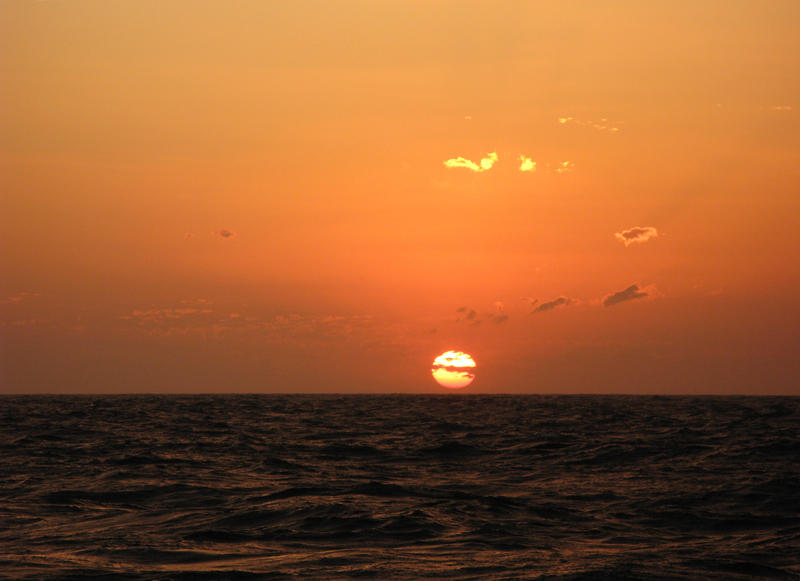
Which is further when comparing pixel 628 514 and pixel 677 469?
pixel 677 469

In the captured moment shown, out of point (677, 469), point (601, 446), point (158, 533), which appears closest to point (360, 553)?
point (158, 533)

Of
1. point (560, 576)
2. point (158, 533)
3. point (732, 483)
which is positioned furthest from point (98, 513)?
point (732, 483)

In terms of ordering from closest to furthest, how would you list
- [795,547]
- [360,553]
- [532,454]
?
[360,553] → [795,547] → [532,454]

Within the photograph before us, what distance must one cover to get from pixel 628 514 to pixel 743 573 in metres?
5.88

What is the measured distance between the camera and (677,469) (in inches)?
1093

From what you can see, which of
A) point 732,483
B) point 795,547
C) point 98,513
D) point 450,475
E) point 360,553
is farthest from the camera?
point 450,475

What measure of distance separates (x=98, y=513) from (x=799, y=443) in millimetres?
27499

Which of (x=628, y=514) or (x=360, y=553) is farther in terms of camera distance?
(x=628, y=514)

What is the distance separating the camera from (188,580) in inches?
513

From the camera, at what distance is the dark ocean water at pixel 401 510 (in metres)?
14.2

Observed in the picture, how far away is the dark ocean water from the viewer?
14.2 meters

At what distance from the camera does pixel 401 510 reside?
19453 mm

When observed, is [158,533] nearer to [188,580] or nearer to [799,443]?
[188,580]

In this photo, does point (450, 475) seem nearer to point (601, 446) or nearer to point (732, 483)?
point (732, 483)
